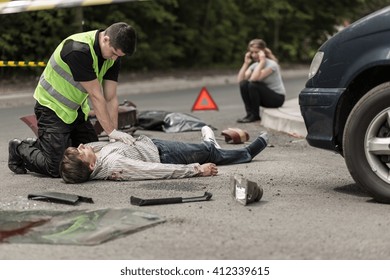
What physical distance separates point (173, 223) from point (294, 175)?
7.90 feet

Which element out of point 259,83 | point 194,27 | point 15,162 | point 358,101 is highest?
point 358,101

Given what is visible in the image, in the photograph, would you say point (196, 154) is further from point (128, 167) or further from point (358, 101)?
point (358, 101)

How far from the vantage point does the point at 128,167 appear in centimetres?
831

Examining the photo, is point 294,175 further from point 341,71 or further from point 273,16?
point 273,16

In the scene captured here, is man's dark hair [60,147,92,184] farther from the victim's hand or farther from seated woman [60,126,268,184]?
the victim's hand

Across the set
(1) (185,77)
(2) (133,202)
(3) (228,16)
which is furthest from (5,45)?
(2) (133,202)

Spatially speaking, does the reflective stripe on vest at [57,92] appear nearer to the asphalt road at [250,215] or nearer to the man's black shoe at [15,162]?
the man's black shoe at [15,162]

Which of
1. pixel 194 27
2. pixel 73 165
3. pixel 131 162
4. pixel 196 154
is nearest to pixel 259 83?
pixel 196 154

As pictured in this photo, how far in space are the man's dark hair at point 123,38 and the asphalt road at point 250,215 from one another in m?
1.15

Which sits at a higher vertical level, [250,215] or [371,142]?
[371,142]

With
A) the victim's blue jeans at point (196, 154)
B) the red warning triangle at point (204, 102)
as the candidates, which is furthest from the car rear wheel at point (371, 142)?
the red warning triangle at point (204, 102)

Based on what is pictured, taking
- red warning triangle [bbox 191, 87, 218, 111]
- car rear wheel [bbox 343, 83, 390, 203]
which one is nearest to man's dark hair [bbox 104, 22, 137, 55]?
car rear wheel [bbox 343, 83, 390, 203]

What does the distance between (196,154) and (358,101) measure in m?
1.96

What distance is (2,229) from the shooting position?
6.44 meters
